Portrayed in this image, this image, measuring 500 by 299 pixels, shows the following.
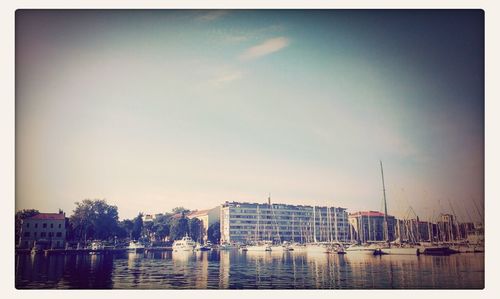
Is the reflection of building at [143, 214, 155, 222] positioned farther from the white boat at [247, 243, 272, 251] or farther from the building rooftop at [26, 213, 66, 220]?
the white boat at [247, 243, 272, 251]

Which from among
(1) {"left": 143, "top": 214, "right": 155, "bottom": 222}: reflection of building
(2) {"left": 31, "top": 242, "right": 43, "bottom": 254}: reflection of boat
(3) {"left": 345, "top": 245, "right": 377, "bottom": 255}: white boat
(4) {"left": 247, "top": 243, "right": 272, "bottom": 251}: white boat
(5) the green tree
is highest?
(1) {"left": 143, "top": 214, "right": 155, "bottom": 222}: reflection of building

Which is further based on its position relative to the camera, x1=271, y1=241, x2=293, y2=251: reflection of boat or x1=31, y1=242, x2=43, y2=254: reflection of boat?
x1=271, y1=241, x2=293, y2=251: reflection of boat

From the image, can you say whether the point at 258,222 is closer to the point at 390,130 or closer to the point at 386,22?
the point at 390,130

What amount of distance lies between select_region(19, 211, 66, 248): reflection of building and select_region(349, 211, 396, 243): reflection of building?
26.1ft

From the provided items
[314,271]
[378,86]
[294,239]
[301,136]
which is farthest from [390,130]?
[294,239]

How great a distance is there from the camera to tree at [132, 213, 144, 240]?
50.7 ft

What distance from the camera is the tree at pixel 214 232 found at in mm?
22183

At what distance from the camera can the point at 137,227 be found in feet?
54.7

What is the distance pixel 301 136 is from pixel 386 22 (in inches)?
137

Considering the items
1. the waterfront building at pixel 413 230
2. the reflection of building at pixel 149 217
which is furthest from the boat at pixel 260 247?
the waterfront building at pixel 413 230

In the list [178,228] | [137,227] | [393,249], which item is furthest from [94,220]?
[393,249]

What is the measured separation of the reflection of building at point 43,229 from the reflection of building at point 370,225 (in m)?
7.97

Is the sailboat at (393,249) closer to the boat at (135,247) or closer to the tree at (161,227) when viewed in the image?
the tree at (161,227)

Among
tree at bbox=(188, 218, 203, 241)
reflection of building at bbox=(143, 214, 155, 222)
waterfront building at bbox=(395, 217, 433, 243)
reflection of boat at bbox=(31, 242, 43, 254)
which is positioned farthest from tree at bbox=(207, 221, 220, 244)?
reflection of boat at bbox=(31, 242, 43, 254)
